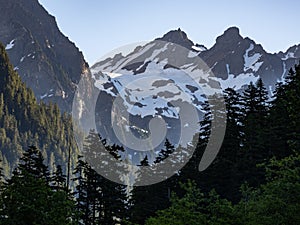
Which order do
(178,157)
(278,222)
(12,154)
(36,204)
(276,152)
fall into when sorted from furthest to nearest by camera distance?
1. (12,154)
2. (178,157)
3. (276,152)
4. (36,204)
5. (278,222)

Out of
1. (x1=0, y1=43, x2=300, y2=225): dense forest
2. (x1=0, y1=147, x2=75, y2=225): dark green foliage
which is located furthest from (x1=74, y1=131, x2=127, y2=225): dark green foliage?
(x1=0, y1=147, x2=75, y2=225): dark green foliage

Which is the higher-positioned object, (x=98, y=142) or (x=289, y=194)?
(x=98, y=142)

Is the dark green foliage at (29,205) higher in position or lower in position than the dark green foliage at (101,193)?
lower

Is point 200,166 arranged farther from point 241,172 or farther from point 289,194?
point 289,194

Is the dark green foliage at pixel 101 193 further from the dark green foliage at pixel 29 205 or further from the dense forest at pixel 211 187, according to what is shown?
the dark green foliage at pixel 29 205

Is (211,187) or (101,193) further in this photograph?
(101,193)

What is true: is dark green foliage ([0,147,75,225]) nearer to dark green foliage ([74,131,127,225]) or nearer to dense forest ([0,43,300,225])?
dense forest ([0,43,300,225])

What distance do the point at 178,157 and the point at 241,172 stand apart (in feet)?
29.1

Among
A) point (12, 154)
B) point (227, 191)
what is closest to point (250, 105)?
point (227, 191)

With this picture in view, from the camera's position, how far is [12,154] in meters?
189

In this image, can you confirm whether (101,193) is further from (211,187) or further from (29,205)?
(29,205)

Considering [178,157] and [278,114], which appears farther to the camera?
[178,157]

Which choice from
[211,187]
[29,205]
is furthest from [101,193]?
[29,205]

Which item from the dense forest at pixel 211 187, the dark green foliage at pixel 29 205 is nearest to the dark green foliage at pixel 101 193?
the dense forest at pixel 211 187
